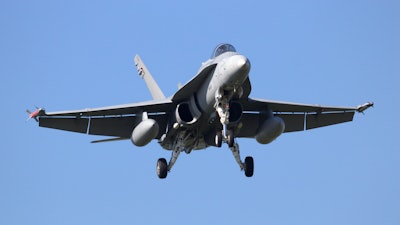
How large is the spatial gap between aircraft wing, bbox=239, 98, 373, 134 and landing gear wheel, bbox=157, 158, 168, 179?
10.2 ft

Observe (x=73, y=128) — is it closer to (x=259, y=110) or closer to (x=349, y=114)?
(x=259, y=110)

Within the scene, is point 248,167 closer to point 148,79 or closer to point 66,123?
point 66,123

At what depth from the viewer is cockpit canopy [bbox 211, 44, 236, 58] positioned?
29359 mm

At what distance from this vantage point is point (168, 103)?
3047 centimetres

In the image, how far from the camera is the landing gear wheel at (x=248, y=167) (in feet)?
102

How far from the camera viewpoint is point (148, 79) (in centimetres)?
3659

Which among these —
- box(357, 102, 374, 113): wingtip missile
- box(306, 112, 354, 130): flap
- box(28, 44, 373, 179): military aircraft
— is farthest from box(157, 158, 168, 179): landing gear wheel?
box(357, 102, 374, 113): wingtip missile

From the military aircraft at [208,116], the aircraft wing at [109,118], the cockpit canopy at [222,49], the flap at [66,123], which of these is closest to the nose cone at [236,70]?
the military aircraft at [208,116]

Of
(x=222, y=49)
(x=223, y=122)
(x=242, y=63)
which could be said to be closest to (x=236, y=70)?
(x=242, y=63)

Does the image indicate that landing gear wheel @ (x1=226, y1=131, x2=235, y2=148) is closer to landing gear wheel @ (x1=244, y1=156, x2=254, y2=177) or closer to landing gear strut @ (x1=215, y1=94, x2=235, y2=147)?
landing gear strut @ (x1=215, y1=94, x2=235, y2=147)

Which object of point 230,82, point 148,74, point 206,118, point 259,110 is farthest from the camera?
point 148,74

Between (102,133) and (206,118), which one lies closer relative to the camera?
(206,118)

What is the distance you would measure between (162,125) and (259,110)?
3.36 metres

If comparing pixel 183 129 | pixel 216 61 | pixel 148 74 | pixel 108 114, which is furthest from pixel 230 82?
pixel 148 74
